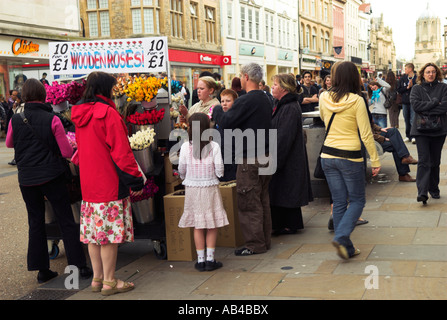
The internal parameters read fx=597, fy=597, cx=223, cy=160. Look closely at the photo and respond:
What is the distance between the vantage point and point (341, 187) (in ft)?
17.9

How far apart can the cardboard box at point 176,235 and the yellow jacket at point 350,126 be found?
1521 mm

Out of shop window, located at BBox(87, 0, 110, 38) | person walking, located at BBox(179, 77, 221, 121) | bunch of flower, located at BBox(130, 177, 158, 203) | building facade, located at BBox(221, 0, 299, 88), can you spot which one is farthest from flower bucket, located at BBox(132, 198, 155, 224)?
building facade, located at BBox(221, 0, 299, 88)

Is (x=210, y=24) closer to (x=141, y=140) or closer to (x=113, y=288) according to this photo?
(x=141, y=140)

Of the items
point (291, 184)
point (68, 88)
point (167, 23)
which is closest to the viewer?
point (68, 88)

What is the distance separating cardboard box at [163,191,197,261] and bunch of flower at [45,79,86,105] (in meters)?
1.31

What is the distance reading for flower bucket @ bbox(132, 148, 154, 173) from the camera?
5715 mm

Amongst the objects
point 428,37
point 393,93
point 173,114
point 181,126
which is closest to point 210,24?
point 393,93

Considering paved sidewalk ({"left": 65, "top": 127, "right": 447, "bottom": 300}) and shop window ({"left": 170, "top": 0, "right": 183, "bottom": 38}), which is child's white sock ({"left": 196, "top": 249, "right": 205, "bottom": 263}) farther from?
shop window ({"left": 170, "top": 0, "right": 183, "bottom": 38})

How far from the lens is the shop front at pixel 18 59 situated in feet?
76.6

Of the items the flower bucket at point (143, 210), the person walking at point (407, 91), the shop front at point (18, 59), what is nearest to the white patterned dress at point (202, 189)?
the flower bucket at point (143, 210)

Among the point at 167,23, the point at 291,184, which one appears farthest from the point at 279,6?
the point at 291,184

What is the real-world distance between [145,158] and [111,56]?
125cm
